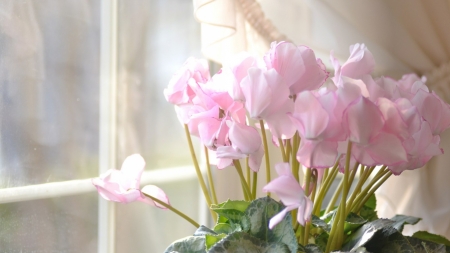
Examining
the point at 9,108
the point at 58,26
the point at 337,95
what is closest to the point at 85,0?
the point at 58,26

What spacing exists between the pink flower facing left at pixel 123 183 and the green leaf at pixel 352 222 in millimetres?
266

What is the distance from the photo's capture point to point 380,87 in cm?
56

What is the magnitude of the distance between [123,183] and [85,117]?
0.22 m

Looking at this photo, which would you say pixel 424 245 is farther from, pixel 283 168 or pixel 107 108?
pixel 107 108

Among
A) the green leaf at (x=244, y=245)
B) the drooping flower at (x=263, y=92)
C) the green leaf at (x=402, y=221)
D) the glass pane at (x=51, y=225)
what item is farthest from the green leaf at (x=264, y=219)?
the glass pane at (x=51, y=225)

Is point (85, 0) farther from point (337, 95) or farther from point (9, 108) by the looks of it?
point (337, 95)

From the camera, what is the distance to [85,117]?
0.82 m

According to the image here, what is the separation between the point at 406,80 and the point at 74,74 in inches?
20.5

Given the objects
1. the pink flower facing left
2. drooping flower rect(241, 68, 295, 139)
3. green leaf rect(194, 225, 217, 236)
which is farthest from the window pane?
drooping flower rect(241, 68, 295, 139)

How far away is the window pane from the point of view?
0.71 metres

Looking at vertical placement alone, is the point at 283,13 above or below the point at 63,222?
above

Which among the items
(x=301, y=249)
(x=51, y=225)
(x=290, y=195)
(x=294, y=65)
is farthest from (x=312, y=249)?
(x=51, y=225)

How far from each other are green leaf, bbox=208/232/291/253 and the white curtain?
1.45ft

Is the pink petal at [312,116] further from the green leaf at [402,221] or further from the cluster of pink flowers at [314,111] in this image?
the green leaf at [402,221]
